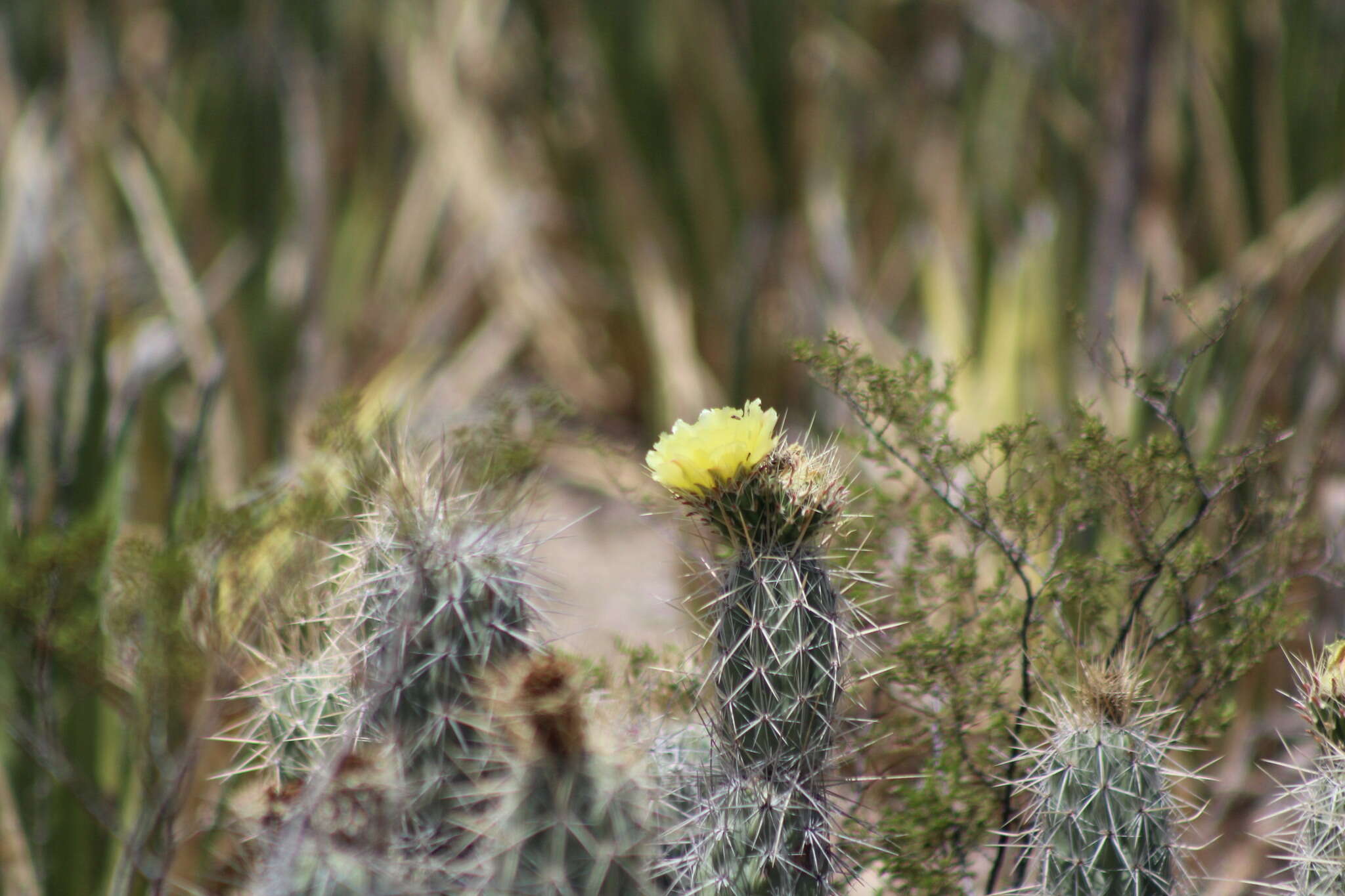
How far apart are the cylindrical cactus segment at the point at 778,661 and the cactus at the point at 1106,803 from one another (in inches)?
7.9

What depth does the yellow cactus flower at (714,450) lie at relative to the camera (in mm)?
991

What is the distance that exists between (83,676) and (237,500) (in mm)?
360

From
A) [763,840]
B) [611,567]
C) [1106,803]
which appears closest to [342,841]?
[763,840]

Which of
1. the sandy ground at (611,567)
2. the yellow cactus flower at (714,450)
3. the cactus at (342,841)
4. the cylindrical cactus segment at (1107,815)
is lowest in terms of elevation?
the cactus at (342,841)

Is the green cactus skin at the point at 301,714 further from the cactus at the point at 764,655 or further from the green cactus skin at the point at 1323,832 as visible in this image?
the green cactus skin at the point at 1323,832

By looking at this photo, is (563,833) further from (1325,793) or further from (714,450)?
(1325,793)

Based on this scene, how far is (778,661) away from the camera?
3.23 feet

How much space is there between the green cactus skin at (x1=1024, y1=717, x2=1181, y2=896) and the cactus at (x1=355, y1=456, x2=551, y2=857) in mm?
477

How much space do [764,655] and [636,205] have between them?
3005mm

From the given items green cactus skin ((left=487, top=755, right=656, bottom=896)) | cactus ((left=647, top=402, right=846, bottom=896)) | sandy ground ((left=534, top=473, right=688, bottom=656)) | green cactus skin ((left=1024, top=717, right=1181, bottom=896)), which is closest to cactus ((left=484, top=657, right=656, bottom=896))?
green cactus skin ((left=487, top=755, right=656, bottom=896))

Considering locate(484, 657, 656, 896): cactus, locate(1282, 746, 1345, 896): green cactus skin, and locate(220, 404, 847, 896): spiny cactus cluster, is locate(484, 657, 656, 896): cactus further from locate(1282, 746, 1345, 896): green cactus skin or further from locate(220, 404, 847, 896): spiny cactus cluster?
locate(1282, 746, 1345, 896): green cactus skin

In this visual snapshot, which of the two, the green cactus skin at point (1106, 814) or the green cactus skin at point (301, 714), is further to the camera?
the green cactus skin at point (301, 714)

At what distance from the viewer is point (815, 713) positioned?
3.30 feet

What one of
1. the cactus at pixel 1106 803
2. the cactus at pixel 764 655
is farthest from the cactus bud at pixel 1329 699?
the cactus at pixel 764 655
